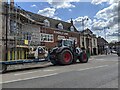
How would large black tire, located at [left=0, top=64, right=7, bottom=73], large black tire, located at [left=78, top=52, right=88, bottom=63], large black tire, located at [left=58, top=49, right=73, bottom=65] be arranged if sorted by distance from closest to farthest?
large black tire, located at [left=0, top=64, right=7, bottom=73], large black tire, located at [left=58, top=49, right=73, bottom=65], large black tire, located at [left=78, top=52, right=88, bottom=63]

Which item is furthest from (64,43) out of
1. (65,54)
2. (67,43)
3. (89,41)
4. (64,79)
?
(89,41)

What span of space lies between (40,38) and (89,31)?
5852cm

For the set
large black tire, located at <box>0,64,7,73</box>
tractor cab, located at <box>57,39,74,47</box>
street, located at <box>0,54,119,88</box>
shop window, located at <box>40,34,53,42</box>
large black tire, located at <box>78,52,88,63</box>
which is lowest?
street, located at <box>0,54,119,88</box>

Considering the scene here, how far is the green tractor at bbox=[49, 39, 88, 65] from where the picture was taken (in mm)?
23075

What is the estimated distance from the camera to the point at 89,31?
79188 mm

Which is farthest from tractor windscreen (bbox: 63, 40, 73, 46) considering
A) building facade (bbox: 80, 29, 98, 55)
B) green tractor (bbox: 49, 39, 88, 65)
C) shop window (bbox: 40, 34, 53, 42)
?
building facade (bbox: 80, 29, 98, 55)

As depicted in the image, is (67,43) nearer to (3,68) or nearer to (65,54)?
(65,54)

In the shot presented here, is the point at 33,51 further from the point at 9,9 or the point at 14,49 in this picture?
the point at 9,9

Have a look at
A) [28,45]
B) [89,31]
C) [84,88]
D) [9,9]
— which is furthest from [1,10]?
[89,31]

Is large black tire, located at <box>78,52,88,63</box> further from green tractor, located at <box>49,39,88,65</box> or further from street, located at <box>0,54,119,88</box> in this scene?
street, located at <box>0,54,119,88</box>

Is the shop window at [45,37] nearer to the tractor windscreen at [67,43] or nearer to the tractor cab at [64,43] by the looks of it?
the tractor cab at [64,43]

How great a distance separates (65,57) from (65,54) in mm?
311

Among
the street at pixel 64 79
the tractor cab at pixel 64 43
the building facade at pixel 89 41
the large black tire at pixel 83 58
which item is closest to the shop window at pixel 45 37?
the tractor cab at pixel 64 43

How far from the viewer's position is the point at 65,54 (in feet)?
77.7
